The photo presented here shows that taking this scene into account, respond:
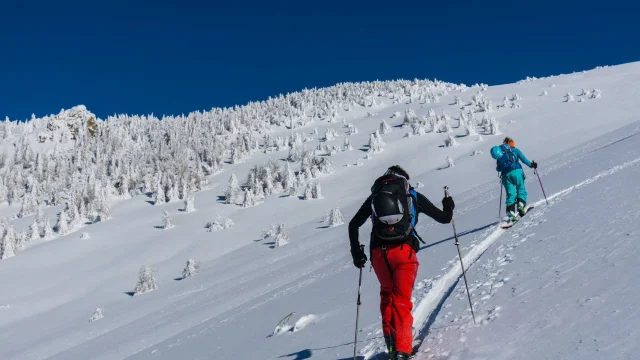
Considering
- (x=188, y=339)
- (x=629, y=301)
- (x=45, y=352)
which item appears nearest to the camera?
(x=629, y=301)

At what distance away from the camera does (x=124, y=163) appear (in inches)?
2416

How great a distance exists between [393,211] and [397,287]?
2.35 feet

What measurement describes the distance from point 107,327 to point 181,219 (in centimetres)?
2542

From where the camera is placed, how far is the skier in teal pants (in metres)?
10.1

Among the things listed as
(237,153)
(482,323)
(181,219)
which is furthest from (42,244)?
(482,323)

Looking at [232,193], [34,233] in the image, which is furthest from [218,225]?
[34,233]

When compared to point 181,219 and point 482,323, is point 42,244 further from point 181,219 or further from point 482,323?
point 482,323

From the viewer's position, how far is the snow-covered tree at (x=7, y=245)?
121 ft

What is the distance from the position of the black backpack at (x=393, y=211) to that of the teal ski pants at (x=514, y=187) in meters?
6.88

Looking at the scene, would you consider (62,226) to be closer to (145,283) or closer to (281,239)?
(145,283)

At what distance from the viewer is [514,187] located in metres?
10.3

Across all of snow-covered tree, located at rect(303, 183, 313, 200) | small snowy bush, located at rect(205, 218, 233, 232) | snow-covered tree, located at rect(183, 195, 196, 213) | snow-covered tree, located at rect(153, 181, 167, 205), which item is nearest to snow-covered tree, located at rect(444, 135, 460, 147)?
snow-covered tree, located at rect(303, 183, 313, 200)

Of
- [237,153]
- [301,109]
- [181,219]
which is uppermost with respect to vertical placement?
[301,109]

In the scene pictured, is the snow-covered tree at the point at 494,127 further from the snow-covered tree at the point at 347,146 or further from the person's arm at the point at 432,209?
the person's arm at the point at 432,209
